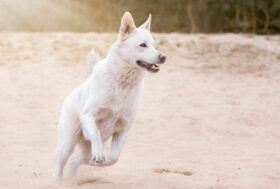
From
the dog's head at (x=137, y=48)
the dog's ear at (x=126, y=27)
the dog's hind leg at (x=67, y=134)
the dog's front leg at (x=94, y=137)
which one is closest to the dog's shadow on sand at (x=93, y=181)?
the dog's hind leg at (x=67, y=134)

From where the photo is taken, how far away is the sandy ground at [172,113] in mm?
5984

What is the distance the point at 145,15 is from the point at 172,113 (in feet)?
58.1

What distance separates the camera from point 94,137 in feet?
15.6

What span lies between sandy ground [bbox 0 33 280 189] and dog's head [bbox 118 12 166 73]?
Answer: 1.55 meters

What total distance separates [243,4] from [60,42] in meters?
13.7

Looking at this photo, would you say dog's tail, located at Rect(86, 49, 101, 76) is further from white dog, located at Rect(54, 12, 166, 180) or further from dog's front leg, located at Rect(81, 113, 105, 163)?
dog's front leg, located at Rect(81, 113, 105, 163)

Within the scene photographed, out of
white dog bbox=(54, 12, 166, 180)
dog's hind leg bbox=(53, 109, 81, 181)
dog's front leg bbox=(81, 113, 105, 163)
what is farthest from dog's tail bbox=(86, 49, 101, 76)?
dog's front leg bbox=(81, 113, 105, 163)

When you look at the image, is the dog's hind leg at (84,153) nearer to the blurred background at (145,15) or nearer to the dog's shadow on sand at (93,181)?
the dog's shadow on sand at (93,181)

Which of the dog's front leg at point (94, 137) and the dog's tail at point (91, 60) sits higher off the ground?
the dog's tail at point (91, 60)

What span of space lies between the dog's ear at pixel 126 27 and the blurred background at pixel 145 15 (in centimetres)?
2055

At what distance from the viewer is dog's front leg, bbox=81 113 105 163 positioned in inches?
186

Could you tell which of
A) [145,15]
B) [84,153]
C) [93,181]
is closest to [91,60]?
[84,153]

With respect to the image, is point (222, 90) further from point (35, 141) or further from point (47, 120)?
point (35, 141)

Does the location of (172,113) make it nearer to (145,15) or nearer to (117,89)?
(117,89)
